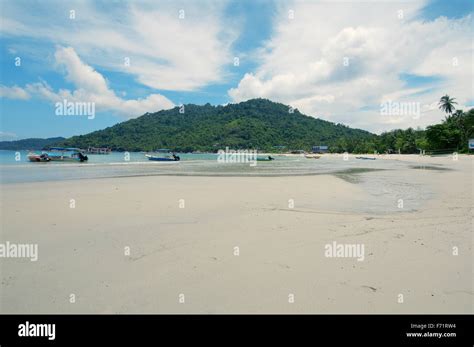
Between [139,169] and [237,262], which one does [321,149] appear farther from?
[237,262]

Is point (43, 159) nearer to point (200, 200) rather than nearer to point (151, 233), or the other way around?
point (200, 200)

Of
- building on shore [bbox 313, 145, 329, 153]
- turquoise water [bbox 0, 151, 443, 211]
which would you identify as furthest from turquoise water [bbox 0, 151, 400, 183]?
building on shore [bbox 313, 145, 329, 153]

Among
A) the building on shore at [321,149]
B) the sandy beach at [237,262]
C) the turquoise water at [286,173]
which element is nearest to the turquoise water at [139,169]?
the turquoise water at [286,173]

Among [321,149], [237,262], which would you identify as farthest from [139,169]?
[321,149]

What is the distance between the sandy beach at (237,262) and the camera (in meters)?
3.90

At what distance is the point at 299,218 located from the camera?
28.7 ft

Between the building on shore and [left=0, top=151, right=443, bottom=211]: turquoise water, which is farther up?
the building on shore

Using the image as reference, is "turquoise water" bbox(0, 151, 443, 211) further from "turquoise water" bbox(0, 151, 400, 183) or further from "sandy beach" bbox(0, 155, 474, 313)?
"sandy beach" bbox(0, 155, 474, 313)

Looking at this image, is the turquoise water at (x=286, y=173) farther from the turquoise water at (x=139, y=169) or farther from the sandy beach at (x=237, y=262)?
the sandy beach at (x=237, y=262)

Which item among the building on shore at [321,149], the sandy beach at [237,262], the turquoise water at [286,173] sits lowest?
the sandy beach at [237,262]

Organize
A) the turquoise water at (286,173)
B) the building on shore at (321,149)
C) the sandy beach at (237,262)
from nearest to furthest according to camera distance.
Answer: the sandy beach at (237,262), the turquoise water at (286,173), the building on shore at (321,149)

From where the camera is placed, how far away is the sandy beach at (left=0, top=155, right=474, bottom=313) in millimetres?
3896

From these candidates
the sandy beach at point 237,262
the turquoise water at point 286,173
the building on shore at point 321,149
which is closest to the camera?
the sandy beach at point 237,262
